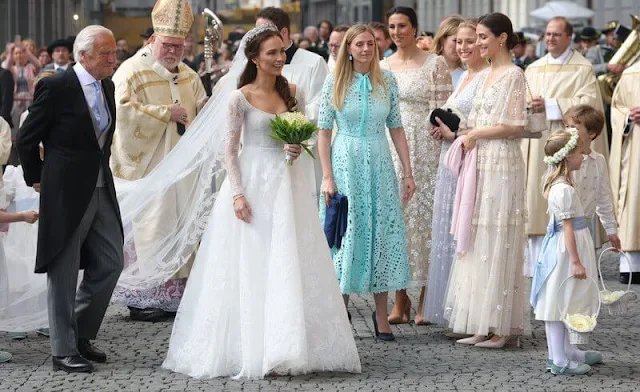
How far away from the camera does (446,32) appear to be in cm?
1097

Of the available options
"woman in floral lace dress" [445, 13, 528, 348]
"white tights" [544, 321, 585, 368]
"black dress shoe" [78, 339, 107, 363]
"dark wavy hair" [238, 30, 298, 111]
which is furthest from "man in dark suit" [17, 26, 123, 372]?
"white tights" [544, 321, 585, 368]

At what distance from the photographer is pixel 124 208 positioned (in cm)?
1023

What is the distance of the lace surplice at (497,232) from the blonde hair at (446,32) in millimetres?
1362

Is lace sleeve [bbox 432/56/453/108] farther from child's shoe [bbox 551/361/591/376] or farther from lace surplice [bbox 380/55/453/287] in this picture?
child's shoe [bbox 551/361/591/376]

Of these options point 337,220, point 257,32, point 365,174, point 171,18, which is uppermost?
point 171,18

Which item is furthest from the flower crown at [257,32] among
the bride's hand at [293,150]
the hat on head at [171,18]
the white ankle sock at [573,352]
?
the white ankle sock at [573,352]

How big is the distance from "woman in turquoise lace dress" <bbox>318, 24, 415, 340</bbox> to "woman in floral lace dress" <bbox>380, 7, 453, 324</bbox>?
0.66 meters

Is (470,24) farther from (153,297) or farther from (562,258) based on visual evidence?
(153,297)

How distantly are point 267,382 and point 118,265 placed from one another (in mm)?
1271

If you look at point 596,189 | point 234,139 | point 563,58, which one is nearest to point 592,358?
point 596,189

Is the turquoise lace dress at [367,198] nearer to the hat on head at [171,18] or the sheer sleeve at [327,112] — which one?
the sheer sleeve at [327,112]

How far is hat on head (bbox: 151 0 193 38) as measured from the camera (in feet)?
36.0

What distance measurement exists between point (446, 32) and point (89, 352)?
3698mm

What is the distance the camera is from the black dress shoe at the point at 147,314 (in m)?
10.7
